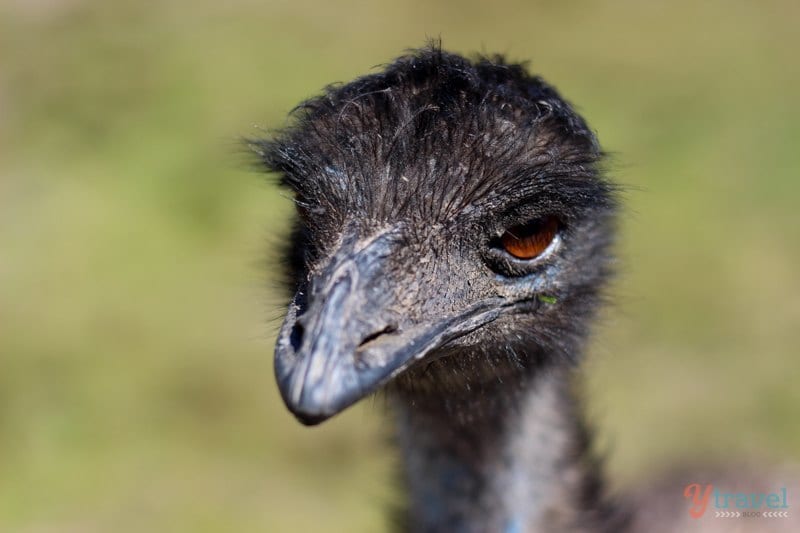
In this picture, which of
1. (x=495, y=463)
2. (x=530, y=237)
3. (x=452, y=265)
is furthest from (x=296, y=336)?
(x=495, y=463)

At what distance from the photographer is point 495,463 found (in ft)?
9.28

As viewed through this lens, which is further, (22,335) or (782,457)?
(22,335)

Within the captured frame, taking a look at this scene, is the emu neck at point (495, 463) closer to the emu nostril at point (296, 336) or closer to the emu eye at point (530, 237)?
the emu eye at point (530, 237)

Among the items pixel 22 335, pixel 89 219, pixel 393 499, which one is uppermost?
pixel 89 219

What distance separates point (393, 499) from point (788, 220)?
4.68 m

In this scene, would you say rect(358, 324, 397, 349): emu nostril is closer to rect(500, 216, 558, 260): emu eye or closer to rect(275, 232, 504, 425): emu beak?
rect(275, 232, 504, 425): emu beak

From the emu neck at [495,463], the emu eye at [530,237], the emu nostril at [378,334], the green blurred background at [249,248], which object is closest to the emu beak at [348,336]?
the emu nostril at [378,334]

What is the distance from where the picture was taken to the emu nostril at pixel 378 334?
2029mm

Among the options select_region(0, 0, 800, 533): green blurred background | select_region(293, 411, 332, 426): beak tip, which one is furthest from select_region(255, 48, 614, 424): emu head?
select_region(0, 0, 800, 533): green blurred background

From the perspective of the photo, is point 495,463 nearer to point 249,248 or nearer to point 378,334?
point 378,334

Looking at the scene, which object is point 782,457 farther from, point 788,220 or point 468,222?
point 468,222

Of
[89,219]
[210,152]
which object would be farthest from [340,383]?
[210,152]

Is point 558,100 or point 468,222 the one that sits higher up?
point 558,100

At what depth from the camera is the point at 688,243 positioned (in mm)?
6762
